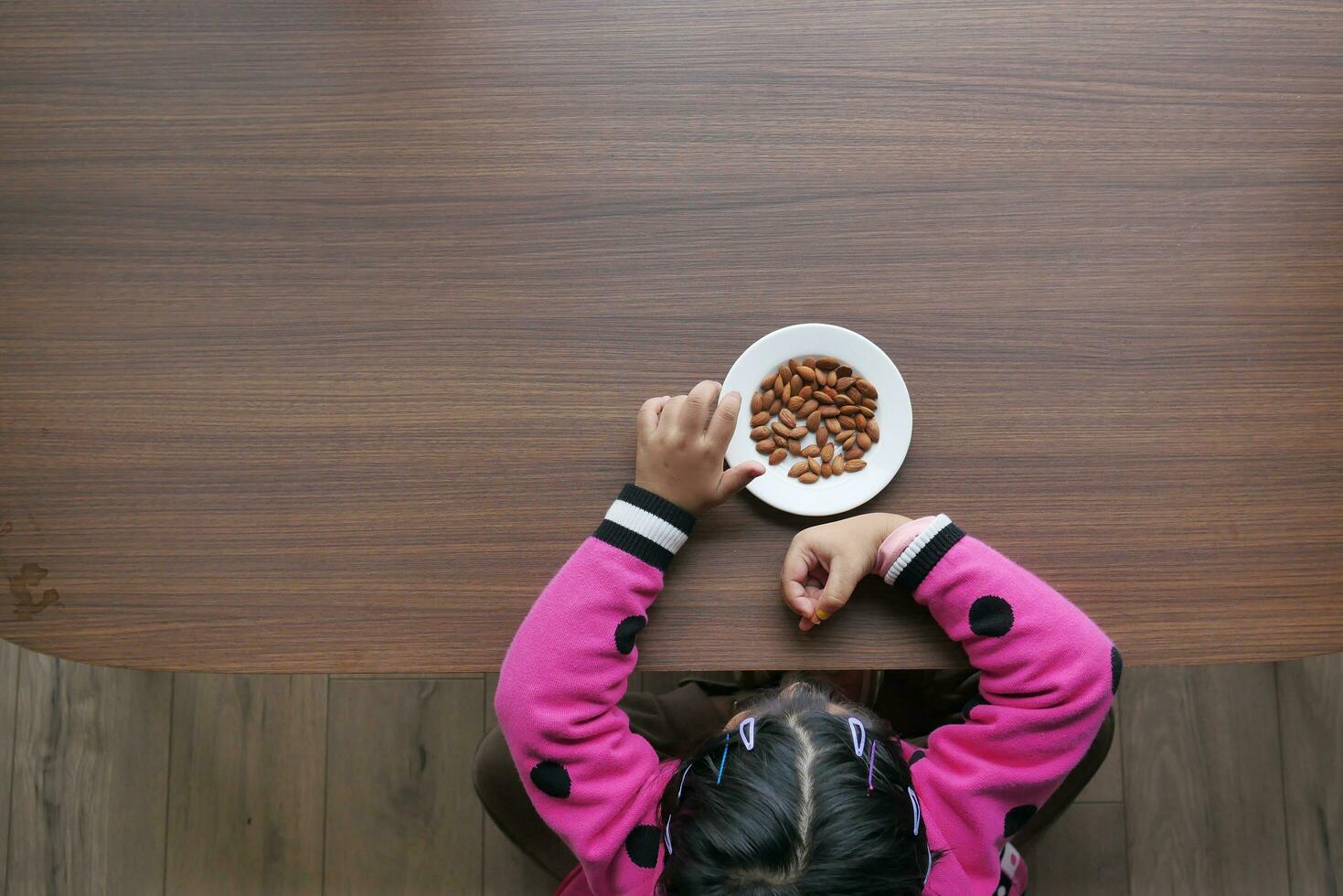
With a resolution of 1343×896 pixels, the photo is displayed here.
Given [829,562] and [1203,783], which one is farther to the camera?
[1203,783]

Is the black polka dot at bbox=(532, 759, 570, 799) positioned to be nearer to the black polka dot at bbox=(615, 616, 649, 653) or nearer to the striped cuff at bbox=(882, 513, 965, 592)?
the black polka dot at bbox=(615, 616, 649, 653)

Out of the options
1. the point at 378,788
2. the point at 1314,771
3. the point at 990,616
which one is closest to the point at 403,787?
the point at 378,788

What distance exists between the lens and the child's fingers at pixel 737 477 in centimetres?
70

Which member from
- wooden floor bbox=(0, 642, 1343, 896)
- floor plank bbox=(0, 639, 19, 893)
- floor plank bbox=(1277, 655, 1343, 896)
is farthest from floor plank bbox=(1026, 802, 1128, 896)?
floor plank bbox=(0, 639, 19, 893)

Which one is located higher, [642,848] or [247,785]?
[642,848]

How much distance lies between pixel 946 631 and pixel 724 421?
25cm

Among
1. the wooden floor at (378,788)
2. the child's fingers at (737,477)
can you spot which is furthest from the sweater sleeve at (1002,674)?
the wooden floor at (378,788)

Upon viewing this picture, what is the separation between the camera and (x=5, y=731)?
128cm

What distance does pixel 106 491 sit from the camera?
2.43 feet

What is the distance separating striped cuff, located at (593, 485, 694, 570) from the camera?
0.70 m

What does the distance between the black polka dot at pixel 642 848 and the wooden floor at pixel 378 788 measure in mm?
502

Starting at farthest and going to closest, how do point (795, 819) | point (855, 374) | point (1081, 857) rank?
point (1081, 857)
point (855, 374)
point (795, 819)

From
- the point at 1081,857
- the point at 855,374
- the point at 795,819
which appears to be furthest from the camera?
the point at 1081,857

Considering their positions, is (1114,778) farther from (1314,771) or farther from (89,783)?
(89,783)
